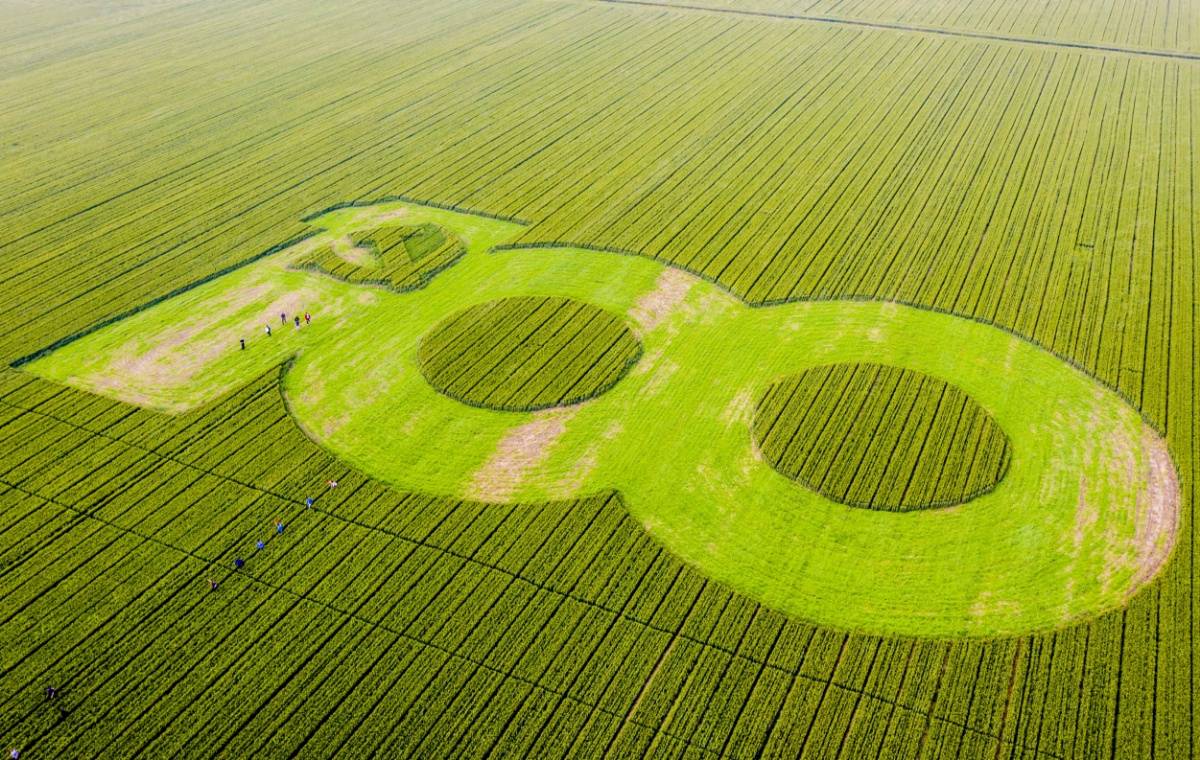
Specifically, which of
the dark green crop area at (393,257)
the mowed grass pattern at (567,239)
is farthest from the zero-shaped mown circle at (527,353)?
the mowed grass pattern at (567,239)

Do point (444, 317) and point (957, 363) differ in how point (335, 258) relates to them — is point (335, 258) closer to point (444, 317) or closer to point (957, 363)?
point (444, 317)

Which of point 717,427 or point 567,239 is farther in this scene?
point 567,239

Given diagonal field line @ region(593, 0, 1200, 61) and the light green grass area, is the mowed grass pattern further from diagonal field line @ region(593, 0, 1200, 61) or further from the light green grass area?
diagonal field line @ region(593, 0, 1200, 61)

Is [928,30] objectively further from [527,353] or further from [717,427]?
[717,427]

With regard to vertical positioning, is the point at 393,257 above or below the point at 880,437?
above

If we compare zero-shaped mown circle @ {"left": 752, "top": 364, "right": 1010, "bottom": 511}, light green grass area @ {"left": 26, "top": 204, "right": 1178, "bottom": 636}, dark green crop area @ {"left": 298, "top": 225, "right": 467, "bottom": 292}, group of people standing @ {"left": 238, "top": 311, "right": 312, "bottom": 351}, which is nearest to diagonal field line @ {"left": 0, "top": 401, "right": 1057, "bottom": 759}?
light green grass area @ {"left": 26, "top": 204, "right": 1178, "bottom": 636}

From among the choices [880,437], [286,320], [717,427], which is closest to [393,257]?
[286,320]
